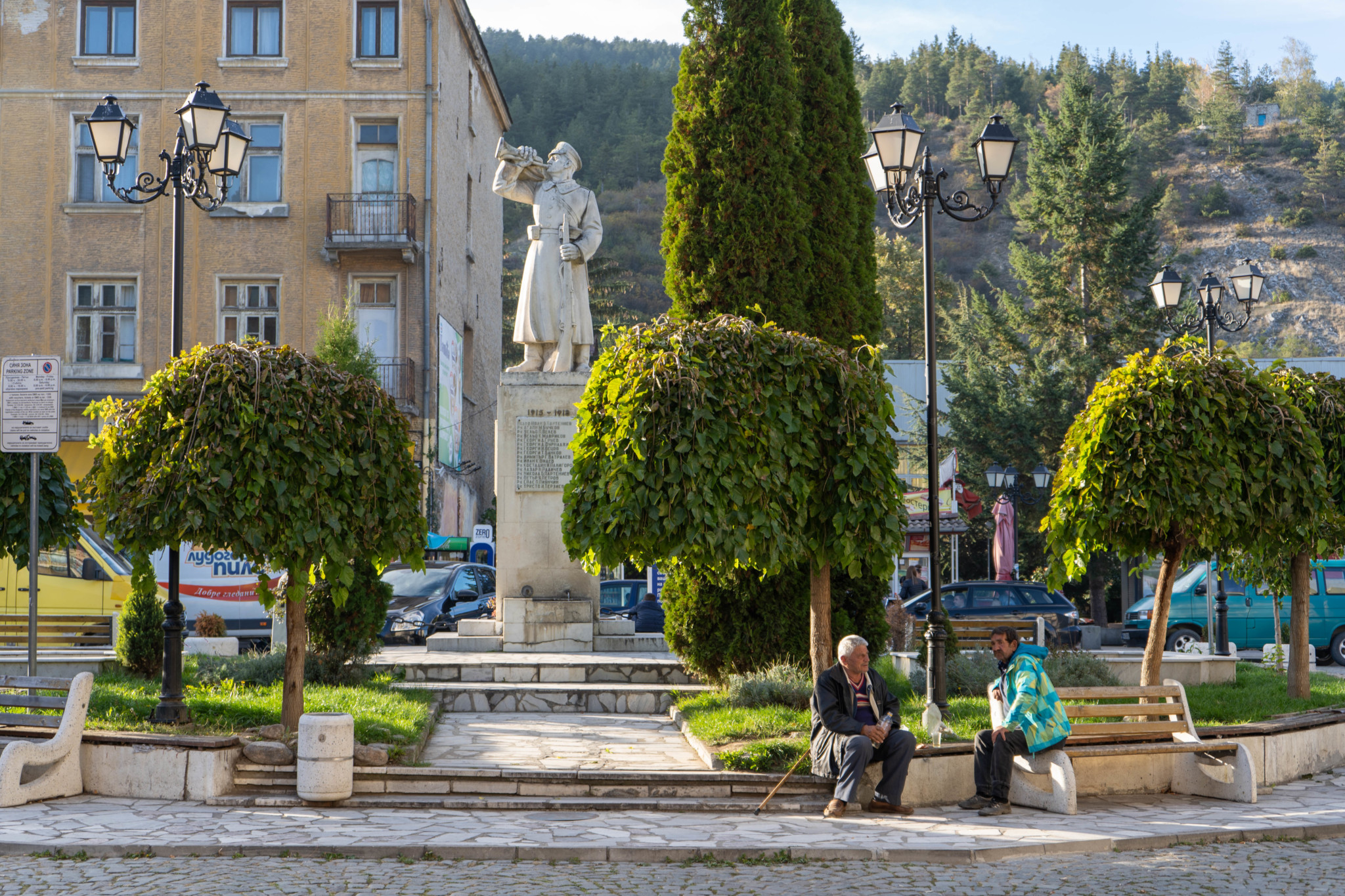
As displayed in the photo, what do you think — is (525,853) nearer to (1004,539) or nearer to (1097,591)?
(1004,539)

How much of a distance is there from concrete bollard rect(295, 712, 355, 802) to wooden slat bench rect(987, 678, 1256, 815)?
15.2ft

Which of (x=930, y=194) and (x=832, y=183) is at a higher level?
(x=832, y=183)

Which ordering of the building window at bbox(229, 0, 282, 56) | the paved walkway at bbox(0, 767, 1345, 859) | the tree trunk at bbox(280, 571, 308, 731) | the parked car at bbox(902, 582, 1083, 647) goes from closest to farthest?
the paved walkway at bbox(0, 767, 1345, 859)
the tree trunk at bbox(280, 571, 308, 731)
the parked car at bbox(902, 582, 1083, 647)
the building window at bbox(229, 0, 282, 56)

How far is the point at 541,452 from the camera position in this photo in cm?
1484

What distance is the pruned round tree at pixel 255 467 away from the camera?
8.77m

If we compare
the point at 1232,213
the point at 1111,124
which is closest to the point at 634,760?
the point at 1111,124

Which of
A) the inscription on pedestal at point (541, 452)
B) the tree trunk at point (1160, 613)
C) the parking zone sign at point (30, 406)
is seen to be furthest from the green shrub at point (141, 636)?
the tree trunk at point (1160, 613)

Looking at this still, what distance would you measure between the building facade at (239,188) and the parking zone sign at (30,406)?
766 inches

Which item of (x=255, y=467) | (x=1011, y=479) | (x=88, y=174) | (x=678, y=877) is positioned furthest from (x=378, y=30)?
(x=678, y=877)

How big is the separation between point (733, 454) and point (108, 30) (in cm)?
2728

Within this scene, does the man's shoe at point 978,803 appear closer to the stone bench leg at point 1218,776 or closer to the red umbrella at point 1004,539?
the stone bench leg at point 1218,776

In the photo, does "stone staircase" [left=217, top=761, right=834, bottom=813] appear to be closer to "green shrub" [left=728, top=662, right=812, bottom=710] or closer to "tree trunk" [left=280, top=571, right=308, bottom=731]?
"tree trunk" [left=280, top=571, right=308, bottom=731]

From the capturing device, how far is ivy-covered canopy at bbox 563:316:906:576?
29.8 ft

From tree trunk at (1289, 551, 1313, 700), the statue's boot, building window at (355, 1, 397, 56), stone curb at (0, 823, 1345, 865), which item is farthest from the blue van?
building window at (355, 1, 397, 56)
